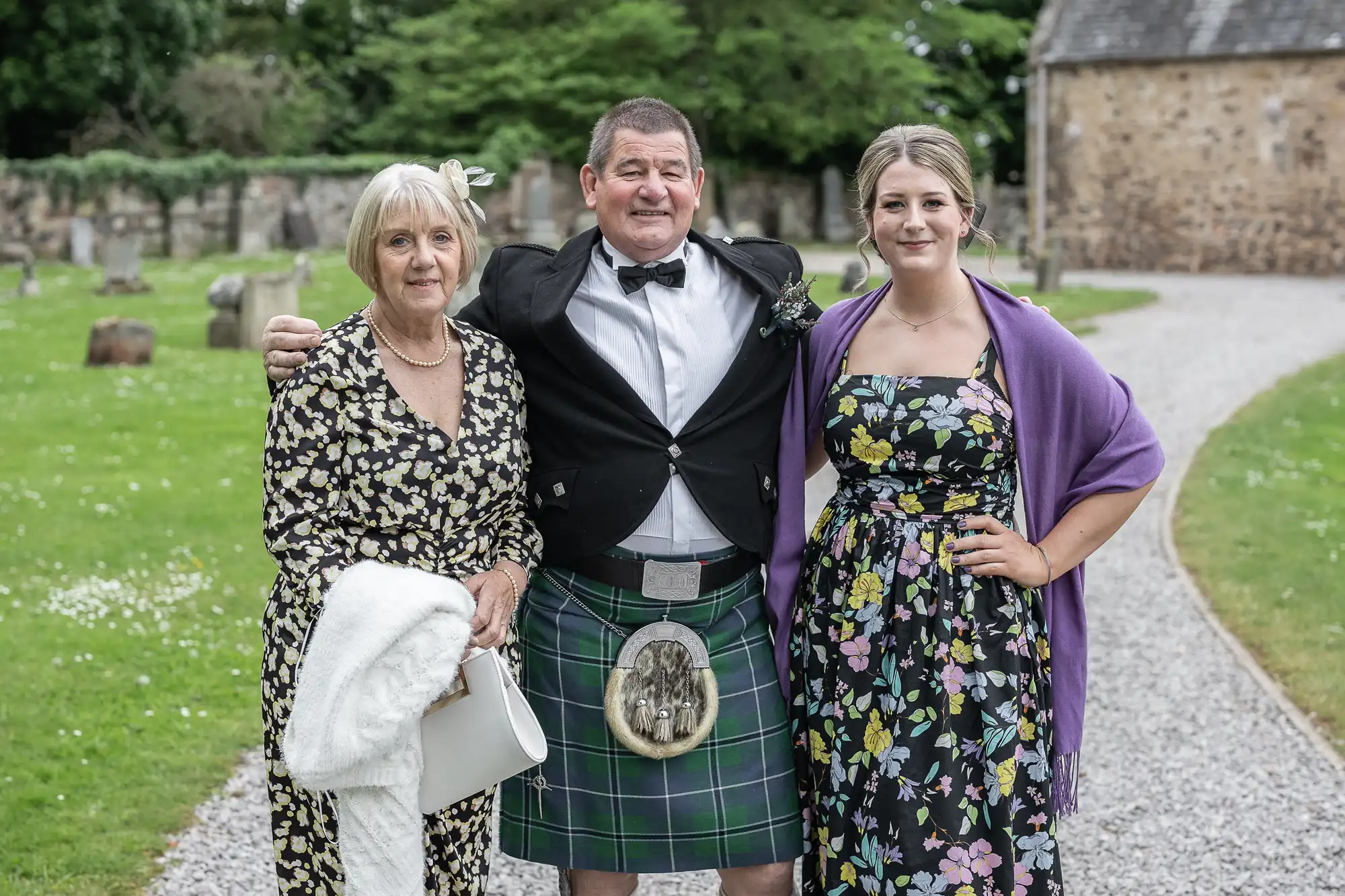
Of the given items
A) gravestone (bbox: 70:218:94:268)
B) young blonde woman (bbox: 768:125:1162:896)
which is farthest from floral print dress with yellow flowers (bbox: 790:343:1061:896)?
gravestone (bbox: 70:218:94:268)

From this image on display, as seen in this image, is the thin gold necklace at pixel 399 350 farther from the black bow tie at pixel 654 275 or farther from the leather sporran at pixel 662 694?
the leather sporran at pixel 662 694

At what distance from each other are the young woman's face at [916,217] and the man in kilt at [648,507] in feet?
0.95

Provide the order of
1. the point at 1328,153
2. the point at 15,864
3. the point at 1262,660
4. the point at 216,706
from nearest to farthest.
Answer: the point at 15,864 < the point at 216,706 < the point at 1262,660 < the point at 1328,153

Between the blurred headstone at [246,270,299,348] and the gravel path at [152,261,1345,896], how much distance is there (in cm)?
767

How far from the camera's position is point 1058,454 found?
3180 millimetres

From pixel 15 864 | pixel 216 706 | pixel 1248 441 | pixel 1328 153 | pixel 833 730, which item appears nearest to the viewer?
pixel 833 730

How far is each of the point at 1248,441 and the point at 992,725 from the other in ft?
28.4

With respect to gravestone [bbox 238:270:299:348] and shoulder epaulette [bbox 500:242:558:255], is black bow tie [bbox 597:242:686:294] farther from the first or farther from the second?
gravestone [bbox 238:270:299:348]

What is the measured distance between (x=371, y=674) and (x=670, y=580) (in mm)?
797

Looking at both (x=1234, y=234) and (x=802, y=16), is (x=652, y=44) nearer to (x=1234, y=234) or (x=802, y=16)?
(x=802, y=16)

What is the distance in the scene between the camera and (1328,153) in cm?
2623

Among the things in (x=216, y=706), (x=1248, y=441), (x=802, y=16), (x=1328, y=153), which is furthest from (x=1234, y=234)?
(x=216, y=706)

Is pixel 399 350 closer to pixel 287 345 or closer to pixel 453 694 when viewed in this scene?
pixel 287 345

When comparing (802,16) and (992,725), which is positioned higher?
(802,16)
